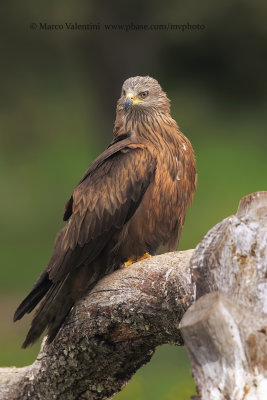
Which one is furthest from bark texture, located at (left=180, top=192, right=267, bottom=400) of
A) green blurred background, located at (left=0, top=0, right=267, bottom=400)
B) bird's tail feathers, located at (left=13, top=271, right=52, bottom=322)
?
green blurred background, located at (left=0, top=0, right=267, bottom=400)

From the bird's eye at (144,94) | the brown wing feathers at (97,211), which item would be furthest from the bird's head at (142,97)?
the brown wing feathers at (97,211)

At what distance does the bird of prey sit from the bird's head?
13.1 inches

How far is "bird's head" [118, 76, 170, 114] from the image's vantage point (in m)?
5.63

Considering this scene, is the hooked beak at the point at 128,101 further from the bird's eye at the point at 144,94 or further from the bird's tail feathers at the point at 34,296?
the bird's tail feathers at the point at 34,296

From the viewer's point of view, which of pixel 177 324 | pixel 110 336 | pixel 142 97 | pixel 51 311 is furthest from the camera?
pixel 142 97

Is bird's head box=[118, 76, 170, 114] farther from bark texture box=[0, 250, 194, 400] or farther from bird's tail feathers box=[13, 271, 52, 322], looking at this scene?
bark texture box=[0, 250, 194, 400]

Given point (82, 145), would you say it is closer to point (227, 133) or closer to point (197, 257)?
point (227, 133)

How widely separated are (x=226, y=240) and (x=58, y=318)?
1527 millimetres

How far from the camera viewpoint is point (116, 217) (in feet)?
16.5

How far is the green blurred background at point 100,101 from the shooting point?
43.4ft

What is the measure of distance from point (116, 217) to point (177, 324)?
1229mm

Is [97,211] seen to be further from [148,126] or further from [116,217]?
[148,126]

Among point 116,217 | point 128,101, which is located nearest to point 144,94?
point 128,101

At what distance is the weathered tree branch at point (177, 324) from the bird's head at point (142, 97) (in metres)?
1.43
